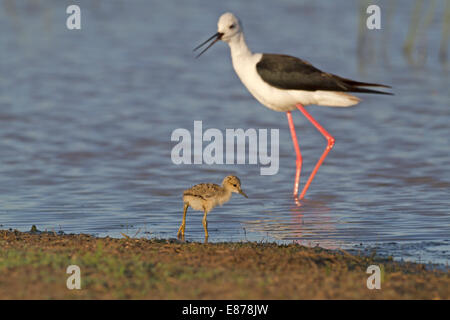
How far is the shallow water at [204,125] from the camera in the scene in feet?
28.0

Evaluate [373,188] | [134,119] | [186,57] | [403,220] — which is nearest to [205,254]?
[403,220]

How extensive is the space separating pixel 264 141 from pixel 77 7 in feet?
35.4

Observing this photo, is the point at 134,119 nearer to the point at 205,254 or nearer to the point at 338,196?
the point at 338,196

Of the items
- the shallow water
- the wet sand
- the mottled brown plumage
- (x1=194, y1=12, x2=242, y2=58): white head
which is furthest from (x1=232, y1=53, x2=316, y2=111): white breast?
the wet sand

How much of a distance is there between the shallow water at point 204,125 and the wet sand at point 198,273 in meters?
1.12

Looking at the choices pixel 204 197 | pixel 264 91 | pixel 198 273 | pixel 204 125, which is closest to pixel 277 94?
pixel 264 91

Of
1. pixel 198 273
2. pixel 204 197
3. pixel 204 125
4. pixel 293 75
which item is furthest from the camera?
pixel 204 125

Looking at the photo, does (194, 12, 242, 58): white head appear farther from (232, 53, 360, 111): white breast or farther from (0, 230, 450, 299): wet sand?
(0, 230, 450, 299): wet sand

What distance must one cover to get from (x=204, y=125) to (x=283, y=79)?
4.02 m

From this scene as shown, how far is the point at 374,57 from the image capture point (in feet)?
60.4

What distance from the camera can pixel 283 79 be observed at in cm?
938

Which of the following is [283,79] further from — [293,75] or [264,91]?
[264,91]

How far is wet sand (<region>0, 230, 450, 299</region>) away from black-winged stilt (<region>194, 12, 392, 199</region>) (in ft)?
9.64

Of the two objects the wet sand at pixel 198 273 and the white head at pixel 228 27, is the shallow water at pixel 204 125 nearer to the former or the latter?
the wet sand at pixel 198 273
